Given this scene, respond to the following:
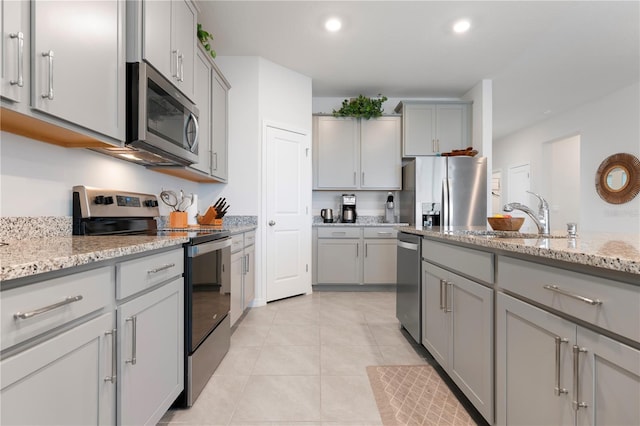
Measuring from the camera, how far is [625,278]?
0.77 m

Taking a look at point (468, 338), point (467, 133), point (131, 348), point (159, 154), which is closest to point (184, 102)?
point (159, 154)

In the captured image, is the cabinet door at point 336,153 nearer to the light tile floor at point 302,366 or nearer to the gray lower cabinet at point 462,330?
the light tile floor at point 302,366

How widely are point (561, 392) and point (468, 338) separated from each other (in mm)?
583

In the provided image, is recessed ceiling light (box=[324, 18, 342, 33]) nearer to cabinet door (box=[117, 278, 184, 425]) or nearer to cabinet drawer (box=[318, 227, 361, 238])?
cabinet drawer (box=[318, 227, 361, 238])

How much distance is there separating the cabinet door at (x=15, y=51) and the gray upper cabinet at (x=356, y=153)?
136 inches

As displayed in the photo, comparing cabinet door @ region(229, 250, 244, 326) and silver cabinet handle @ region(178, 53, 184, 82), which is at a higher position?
silver cabinet handle @ region(178, 53, 184, 82)

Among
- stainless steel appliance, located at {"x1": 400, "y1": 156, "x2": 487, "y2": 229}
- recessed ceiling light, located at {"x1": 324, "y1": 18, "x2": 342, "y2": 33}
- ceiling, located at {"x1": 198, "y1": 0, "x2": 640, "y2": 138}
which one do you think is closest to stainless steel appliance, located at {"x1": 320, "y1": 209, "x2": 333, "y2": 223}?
stainless steel appliance, located at {"x1": 400, "y1": 156, "x2": 487, "y2": 229}

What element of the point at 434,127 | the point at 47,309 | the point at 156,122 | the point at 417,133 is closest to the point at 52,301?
the point at 47,309

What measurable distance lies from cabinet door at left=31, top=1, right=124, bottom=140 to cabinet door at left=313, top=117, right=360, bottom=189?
299 centimetres

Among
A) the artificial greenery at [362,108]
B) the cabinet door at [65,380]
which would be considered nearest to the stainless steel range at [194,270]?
the cabinet door at [65,380]

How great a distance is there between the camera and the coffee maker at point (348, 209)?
441 cm

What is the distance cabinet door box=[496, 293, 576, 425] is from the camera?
947mm

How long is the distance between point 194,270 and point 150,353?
459mm

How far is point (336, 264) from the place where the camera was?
13.6ft
